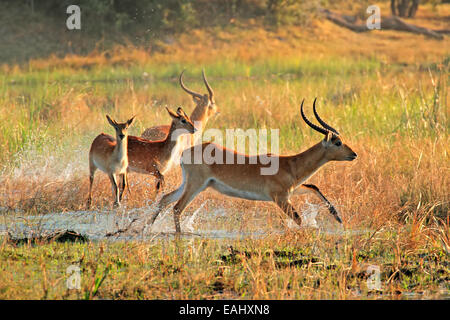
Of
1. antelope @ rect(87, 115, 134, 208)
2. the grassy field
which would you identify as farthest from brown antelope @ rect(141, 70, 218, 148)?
antelope @ rect(87, 115, 134, 208)

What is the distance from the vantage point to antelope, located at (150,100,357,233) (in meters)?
6.40

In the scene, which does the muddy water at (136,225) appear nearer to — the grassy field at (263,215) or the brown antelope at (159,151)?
the grassy field at (263,215)

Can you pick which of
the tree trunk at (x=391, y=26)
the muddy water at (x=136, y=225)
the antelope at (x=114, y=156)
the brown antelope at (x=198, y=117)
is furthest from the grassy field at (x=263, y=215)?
the tree trunk at (x=391, y=26)

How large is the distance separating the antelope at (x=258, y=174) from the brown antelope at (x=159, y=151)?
3.28 ft

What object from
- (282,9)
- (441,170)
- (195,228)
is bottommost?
(195,228)

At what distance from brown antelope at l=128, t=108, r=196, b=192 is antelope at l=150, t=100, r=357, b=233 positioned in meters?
1.00

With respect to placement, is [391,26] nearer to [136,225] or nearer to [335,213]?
[335,213]

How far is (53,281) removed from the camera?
16.3ft

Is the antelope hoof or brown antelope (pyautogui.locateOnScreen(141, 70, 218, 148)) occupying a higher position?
brown antelope (pyautogui.locateOnScreen(141, 70, 218, 148))

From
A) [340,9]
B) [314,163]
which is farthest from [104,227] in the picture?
[340,9]

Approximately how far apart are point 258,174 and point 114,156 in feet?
4.97

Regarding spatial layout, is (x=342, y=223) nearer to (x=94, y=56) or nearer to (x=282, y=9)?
(x=94, y=56)

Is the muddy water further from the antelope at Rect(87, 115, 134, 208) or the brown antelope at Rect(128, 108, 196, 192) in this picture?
the brown antelope at Rect(128, 108, 196, 192)
